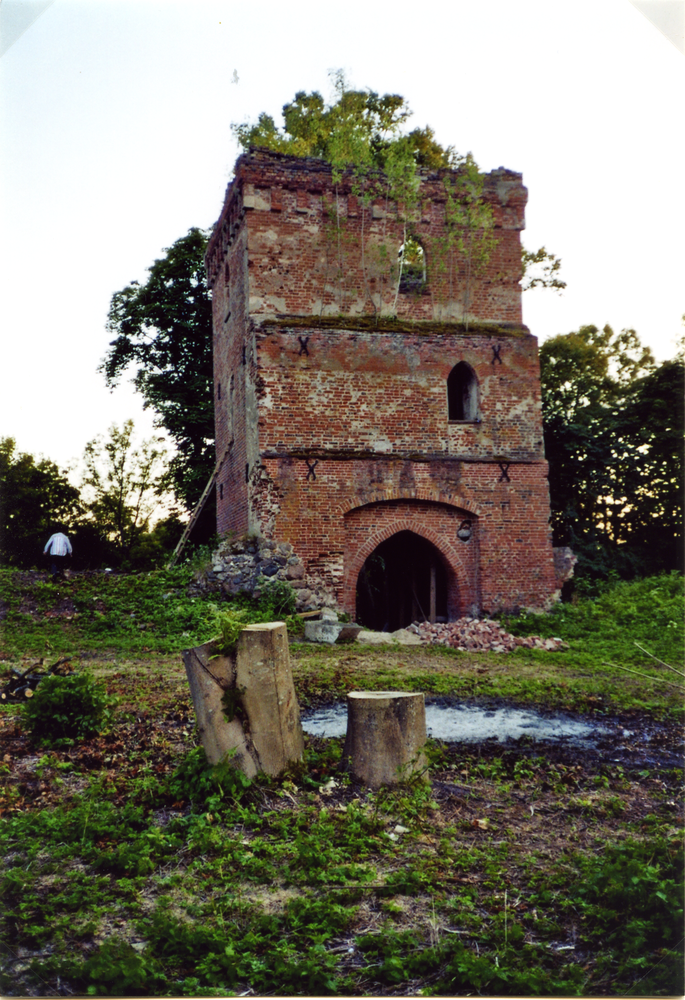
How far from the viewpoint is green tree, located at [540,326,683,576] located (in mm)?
12617

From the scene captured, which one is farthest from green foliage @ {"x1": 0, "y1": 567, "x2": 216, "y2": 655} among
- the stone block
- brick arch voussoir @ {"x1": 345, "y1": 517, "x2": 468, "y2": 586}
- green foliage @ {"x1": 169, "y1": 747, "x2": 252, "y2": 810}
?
green foliage @ {"x1": 169, "y1": 747, "x2": 252, "y2": 810}

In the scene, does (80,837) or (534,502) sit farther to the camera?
(534,502)

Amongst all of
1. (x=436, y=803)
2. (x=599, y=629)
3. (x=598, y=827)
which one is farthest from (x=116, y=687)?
(x=599, y=629)

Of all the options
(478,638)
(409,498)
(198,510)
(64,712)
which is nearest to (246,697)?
(64,712)

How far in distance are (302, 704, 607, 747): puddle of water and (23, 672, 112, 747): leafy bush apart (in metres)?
1.70

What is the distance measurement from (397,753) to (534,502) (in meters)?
10.4

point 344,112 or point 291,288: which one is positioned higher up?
point 344,112

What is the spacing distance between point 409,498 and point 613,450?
4211 mm

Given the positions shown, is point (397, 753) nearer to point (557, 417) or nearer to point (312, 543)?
point (312, 543)

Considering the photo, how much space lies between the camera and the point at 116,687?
800cm

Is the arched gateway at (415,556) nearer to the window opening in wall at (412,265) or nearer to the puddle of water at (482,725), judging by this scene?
the window opening in wall at (412,265)

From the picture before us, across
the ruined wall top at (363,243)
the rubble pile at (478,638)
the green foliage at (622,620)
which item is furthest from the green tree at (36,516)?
the green foliage at (622,620)

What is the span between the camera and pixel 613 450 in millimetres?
15203

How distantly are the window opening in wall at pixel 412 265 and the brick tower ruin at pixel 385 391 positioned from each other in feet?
0.09
